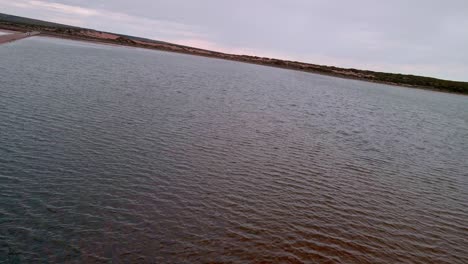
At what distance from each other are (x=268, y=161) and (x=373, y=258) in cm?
935

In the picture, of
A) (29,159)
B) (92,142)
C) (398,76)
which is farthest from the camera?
(398,76)

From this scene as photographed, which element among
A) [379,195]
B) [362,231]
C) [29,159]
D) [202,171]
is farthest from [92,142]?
[379,195]

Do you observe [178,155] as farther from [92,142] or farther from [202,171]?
[92,142]

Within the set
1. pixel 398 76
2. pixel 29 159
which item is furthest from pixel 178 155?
pixel 398 76

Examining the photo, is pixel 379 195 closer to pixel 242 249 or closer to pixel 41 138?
pixel 242 249

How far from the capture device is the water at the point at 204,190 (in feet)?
35.6

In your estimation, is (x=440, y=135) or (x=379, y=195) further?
(x=440, y=135)

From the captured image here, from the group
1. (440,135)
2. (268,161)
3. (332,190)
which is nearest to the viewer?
(332,190)

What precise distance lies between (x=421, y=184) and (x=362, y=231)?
29.6ft

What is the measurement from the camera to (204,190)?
1494cm

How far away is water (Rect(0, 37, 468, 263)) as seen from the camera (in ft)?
35.6

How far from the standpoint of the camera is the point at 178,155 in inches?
741

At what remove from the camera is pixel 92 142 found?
61.4 feet

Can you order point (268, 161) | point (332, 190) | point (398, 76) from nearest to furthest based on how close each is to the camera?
point (332, 190), point (268, 161), point (398, 76)
